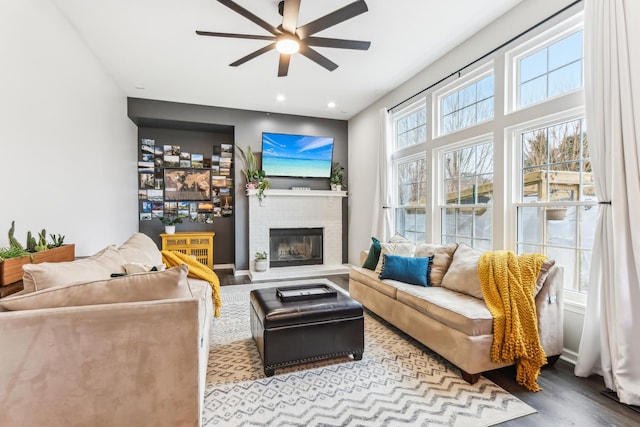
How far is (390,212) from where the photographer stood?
480 cm

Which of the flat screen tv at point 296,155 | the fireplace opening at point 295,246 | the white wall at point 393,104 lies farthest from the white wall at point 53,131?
the white wall at point 393,104

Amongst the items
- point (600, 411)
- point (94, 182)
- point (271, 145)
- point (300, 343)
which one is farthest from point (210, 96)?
point (600, 411)

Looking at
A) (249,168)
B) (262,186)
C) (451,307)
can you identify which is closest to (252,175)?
(249,168)

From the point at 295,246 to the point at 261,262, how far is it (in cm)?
88

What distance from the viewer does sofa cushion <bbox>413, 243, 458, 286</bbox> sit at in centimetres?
304

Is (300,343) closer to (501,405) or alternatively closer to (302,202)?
(501,405)

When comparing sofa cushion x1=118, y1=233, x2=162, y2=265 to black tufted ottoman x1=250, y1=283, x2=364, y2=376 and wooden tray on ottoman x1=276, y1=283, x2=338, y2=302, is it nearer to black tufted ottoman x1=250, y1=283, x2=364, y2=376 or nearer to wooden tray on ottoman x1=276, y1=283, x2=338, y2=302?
black tufted ottoman x1=250, y1=283, x2=364, y2=376

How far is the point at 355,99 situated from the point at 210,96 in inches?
94.8

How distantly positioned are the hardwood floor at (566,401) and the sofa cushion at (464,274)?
2.07ft

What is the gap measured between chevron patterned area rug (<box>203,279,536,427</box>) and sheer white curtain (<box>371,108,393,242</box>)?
2292 mm

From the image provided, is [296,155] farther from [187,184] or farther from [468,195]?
[468,195]

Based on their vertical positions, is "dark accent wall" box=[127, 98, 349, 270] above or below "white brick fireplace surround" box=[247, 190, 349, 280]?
above

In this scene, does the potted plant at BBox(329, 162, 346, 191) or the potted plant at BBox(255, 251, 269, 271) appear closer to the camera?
the potted plant at BBox(255, 251, 269, 271)

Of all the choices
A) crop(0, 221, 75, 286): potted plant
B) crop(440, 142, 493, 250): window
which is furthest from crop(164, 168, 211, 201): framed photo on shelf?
crop(440, 142, 493, 250): window
